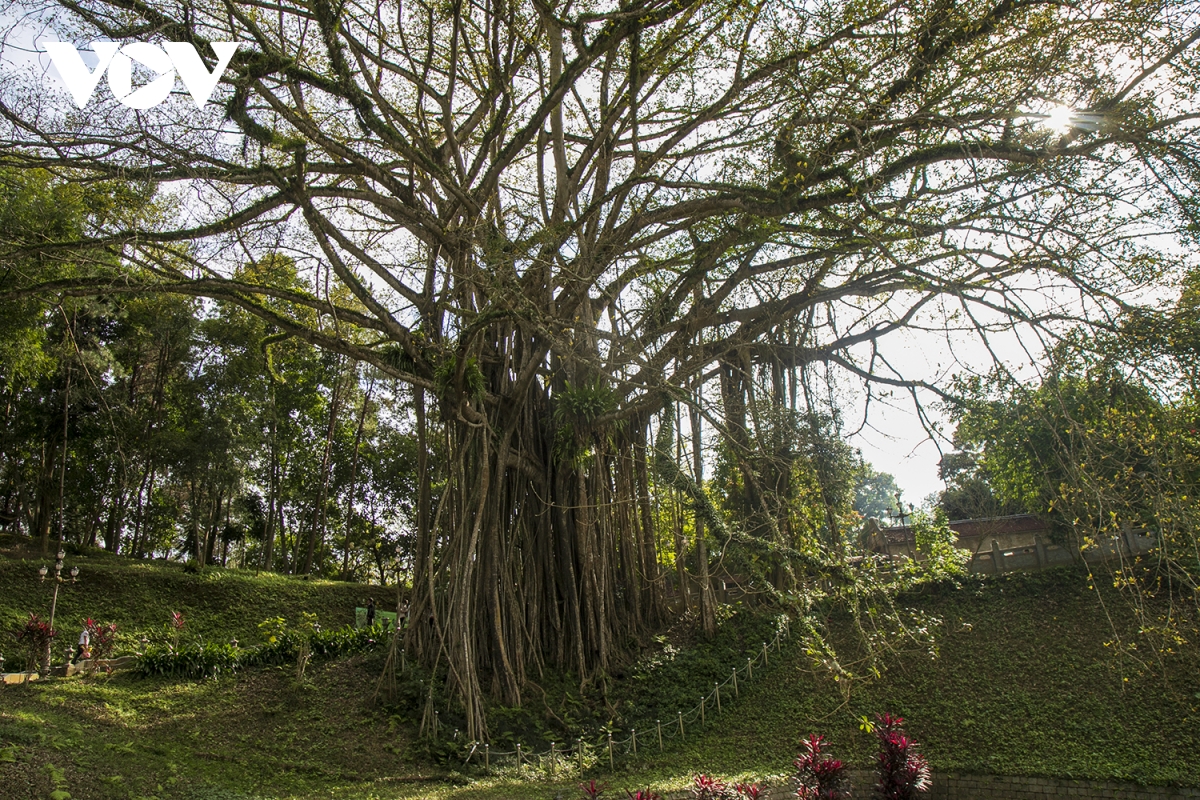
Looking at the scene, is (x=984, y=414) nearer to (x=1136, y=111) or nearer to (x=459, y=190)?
(x=1136, y=111)

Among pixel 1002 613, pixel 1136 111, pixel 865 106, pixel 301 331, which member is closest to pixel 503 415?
pixel 301 331

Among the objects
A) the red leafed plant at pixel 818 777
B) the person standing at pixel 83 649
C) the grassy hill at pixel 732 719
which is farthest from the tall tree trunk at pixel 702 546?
the person standing at pixel 83 649

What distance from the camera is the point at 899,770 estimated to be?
5645 millimetres

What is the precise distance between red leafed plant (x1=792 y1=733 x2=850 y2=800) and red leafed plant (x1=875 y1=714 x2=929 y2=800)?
1.00 feet

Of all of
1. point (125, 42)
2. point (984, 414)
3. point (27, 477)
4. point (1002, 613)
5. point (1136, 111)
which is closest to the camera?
point (1136, 111)

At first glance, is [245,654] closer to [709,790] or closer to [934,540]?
[709,790]

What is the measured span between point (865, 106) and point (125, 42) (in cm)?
592

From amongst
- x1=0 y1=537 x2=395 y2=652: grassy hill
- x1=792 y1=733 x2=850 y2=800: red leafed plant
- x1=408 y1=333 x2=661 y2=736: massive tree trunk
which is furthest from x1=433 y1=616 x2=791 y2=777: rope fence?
x1=0 y1=537 x2=395 y2=652: grassy hill

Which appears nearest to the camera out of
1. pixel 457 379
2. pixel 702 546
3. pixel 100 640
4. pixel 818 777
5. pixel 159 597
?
pixel 818 777

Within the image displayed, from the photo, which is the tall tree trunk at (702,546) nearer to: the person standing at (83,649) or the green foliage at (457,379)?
the green foliage at (457,379)

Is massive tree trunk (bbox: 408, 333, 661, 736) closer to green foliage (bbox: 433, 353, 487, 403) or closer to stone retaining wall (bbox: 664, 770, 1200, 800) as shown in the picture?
green foliage (bbox: 433, 353, 487, 403)

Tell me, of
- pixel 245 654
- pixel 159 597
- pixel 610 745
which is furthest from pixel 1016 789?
pixel 159 597

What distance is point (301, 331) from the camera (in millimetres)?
7281

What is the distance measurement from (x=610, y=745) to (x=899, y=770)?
2777 millimetres
